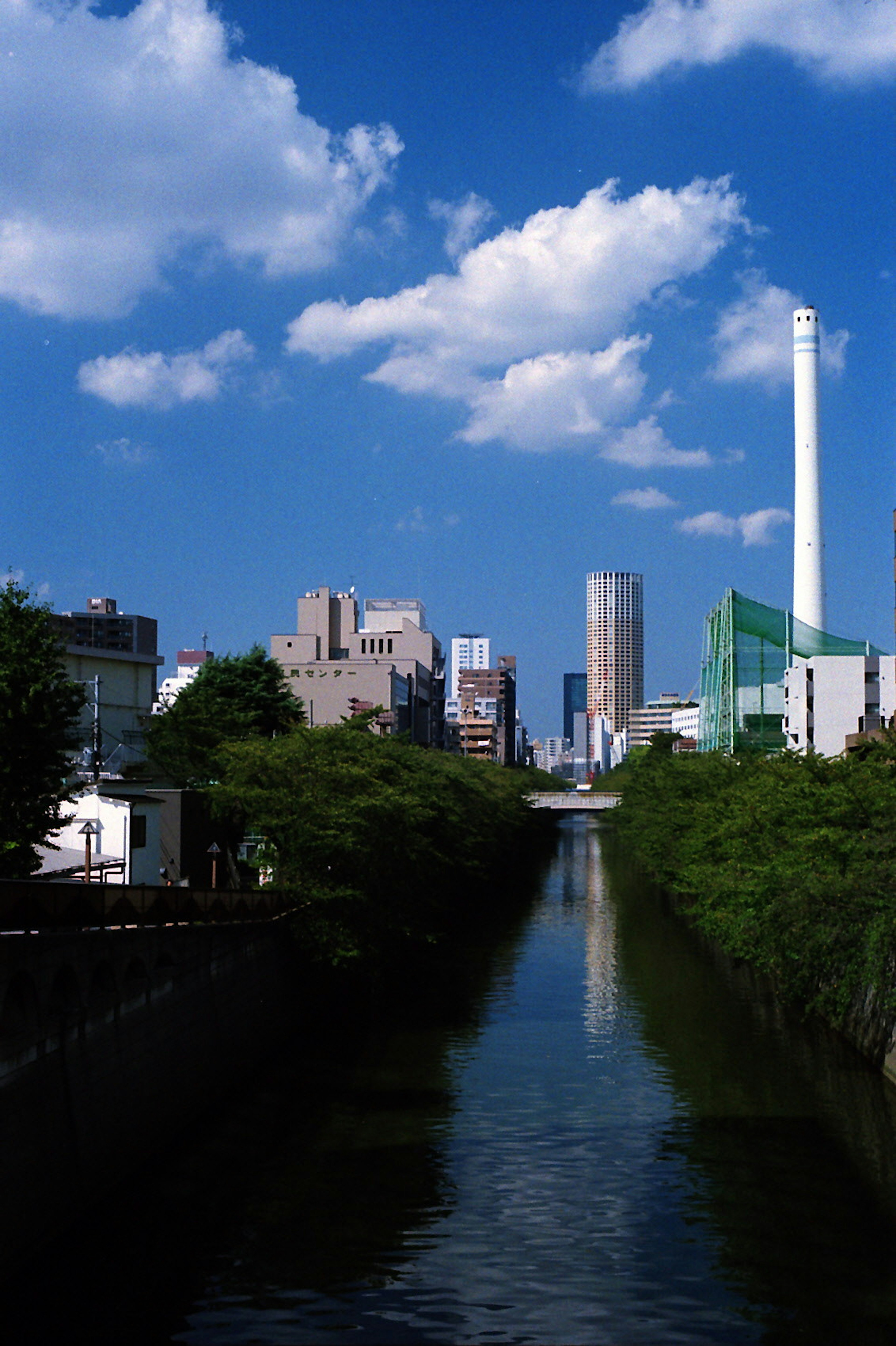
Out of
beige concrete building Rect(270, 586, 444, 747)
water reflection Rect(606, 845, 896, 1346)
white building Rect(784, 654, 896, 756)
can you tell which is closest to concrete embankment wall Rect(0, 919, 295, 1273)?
water reflection Rect(606, 845, 896, 1346)

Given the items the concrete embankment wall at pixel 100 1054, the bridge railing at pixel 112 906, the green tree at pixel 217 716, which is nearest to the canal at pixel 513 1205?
the concrete embankment wall at pixel 100 1054

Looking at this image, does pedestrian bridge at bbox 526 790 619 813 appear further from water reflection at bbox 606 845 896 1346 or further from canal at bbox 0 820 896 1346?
canal at bbox 0 820 896 1346

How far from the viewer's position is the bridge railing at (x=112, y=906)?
2183cm

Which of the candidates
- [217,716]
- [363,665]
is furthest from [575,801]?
[217,716]

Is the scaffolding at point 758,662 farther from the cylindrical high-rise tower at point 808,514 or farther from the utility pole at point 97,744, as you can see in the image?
the utility pole at point 97,744

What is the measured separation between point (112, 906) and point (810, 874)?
53.5 ft

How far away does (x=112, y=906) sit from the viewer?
84.5 ft

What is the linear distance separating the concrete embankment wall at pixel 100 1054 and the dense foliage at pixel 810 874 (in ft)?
45.5

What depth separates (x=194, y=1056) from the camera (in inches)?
1139

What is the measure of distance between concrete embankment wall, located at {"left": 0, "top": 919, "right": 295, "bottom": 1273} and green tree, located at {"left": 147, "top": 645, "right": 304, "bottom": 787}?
20967mm

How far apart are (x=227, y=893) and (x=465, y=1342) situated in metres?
18.5

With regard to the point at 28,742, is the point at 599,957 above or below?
below

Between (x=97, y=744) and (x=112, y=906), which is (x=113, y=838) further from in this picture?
(x=112, y=906)

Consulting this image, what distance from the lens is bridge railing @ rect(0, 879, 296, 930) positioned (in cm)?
2183
